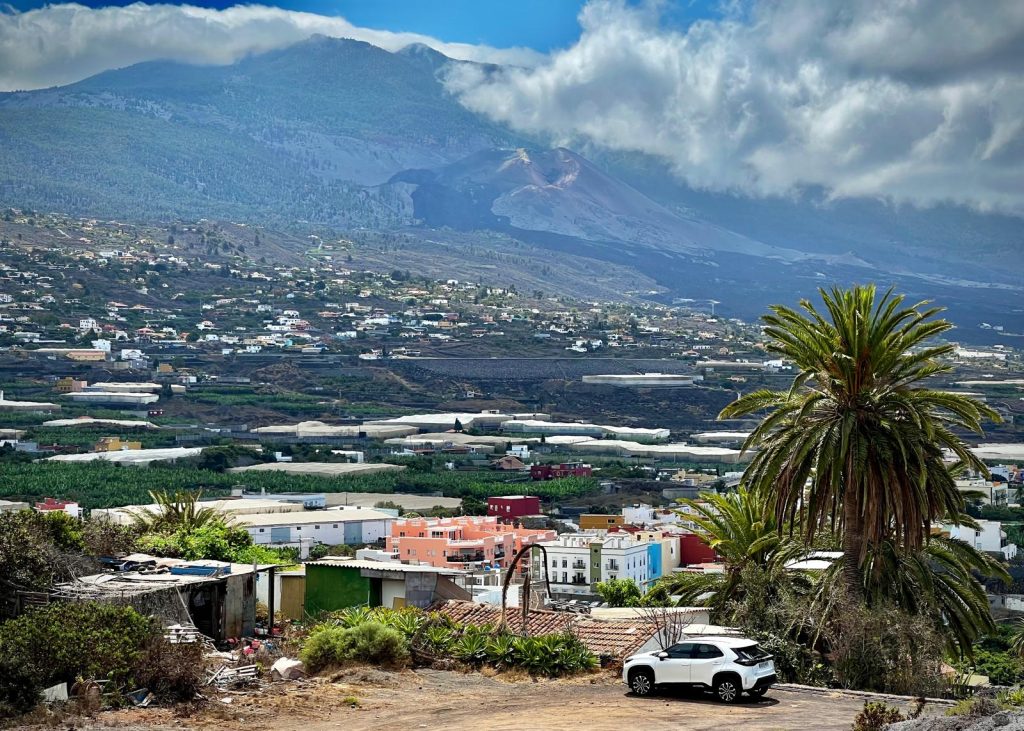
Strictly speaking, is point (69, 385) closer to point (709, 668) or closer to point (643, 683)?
point (643, 683)

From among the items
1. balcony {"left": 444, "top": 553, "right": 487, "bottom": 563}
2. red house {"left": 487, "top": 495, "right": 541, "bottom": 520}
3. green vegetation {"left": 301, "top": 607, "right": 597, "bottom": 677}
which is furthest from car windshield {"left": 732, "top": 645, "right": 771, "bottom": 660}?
red house {"left": 487, "top": 495, "right": 541, "bottom": 520}

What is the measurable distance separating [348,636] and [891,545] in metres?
6.58

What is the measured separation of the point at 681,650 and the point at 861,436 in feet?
12.7

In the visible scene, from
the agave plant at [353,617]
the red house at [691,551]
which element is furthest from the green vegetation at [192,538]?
the red house at [691,551]

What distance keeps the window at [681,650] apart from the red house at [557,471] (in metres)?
80.5

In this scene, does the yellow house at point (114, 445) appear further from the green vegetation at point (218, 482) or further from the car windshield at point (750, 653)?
the car windshield at point (750, 653)

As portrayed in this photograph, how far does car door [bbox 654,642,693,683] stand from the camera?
54.2 ft

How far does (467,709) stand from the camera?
15.8 meters

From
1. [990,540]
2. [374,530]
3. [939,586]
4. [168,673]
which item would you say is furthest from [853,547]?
[990,540]

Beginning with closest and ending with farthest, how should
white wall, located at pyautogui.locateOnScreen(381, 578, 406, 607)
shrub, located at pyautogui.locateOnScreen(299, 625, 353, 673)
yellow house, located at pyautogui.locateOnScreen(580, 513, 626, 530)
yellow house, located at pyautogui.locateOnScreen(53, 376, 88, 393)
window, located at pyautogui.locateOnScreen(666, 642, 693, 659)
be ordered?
window, located at pyautogui.locateOnScreen(666, 642, 693, 659) < shrub, located at pyautogui.locateOnScreen(299, 625, 353, 673) < white wall, located at pyautogui.locateOnScreen(381, 578, 406, 607) < yellow house, located at pyautogui.locateOnScreen(580, 513, 626, 530) < yellow house, located at pyautogui.locateOnScreen(53, 376, 88, 393)

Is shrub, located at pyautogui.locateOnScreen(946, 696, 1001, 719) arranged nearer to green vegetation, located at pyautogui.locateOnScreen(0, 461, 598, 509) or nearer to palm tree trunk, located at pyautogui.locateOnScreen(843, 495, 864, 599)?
palm tree trunk, located at pyautogui.locateOnScreen(843, 495, 864, 599)

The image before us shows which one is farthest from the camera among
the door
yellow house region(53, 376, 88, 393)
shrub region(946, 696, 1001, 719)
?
yellow house region(53, 376, 88, 393)

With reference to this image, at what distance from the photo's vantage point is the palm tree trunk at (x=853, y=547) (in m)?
19.3

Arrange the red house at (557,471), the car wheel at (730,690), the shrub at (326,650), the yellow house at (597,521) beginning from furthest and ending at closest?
the red house at (557,471) → the yellow house at (597,521) → the shrub at (326,650) → the car wheel at (730,690)
